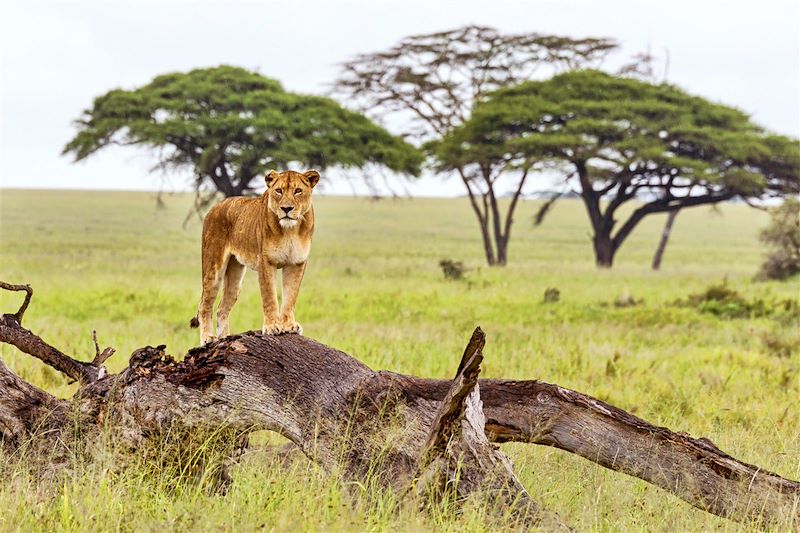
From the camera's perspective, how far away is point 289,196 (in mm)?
4918

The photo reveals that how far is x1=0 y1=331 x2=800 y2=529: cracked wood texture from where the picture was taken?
5484mm

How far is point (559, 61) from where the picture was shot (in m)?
34.3

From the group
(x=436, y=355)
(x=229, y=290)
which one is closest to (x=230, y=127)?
(x=436, y=355)

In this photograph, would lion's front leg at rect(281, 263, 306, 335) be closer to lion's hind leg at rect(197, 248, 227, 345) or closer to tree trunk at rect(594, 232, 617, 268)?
lion's hind leg at rect(197, 248, 227, 345)

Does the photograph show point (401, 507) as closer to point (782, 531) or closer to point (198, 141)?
point (782, 531)

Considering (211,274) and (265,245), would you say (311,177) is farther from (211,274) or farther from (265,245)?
(211,274)

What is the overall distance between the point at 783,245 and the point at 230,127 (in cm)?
1532

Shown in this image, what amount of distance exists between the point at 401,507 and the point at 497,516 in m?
0.47

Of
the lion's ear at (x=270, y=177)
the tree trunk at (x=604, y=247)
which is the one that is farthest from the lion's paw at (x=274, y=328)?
the tree trunk at (x=604, y=247)

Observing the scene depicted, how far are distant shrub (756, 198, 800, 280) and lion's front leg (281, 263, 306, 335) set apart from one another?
23849 millimetres

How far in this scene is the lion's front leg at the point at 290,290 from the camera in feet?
16.9

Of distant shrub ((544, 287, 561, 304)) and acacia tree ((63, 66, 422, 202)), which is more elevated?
acacia tree ((63, 66, 422, 202))

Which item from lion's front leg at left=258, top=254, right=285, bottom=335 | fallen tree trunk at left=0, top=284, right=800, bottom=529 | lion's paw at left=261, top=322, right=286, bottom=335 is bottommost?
fallen tree trunk at left=0, top=284, right=800, bottom=529

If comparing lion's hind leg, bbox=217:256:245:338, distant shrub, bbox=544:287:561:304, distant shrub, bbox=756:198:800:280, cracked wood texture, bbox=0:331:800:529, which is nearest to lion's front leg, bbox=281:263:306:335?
cracked wood texture, bbox=0:331:800:529
